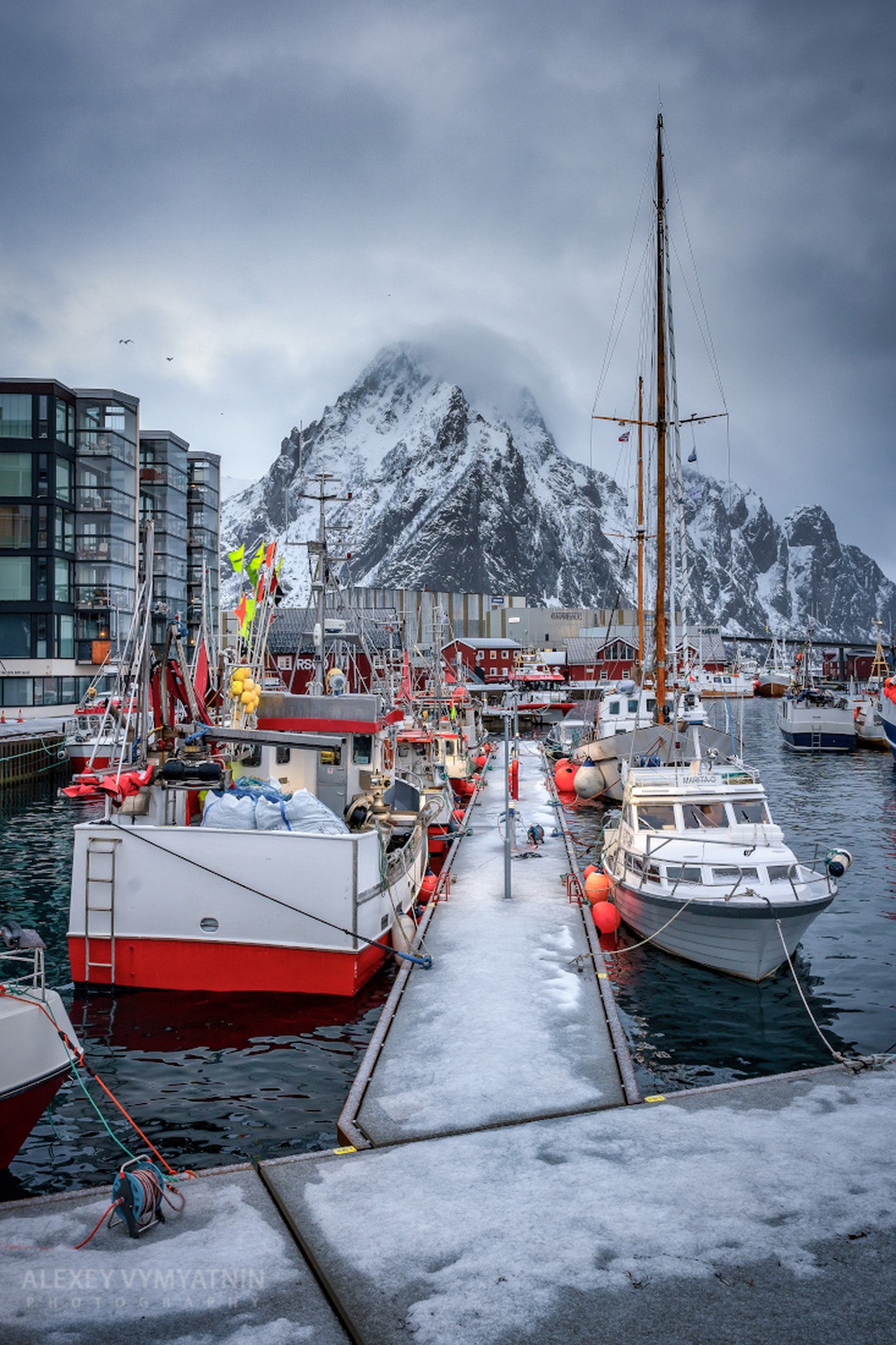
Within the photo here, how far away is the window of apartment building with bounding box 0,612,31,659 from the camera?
61.5m

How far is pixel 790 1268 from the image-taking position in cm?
738

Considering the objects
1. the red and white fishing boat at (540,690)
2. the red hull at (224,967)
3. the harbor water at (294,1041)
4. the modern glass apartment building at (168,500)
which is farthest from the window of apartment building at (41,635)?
the red hull at (224,967)

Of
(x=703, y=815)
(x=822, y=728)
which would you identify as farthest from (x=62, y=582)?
(x=822, y=728)

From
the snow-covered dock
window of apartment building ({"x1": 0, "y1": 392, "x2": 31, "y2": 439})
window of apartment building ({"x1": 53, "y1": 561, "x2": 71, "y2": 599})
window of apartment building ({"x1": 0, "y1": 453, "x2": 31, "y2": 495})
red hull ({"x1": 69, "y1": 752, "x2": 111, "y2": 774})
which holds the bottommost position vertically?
the snow-covered dock

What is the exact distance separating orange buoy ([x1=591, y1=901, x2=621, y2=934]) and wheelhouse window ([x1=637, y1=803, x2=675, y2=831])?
1909 millimetres

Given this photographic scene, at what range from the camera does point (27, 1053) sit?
373 inches

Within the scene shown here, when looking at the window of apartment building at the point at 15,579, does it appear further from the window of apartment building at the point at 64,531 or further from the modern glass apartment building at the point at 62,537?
the window of apartment building at the point at 64,531

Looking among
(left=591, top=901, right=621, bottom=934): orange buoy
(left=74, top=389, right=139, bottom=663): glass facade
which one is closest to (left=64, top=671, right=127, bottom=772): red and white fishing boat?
(left=74, top=389, right=139, bottom=663): glass facade

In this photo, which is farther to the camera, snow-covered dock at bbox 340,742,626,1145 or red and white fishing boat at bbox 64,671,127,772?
red and white fishing boat at bbox 64,671,127,772

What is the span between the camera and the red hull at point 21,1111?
9438 mm

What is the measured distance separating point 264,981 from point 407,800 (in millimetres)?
10452

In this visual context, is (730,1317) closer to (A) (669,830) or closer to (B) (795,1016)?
(B) (795,1016)

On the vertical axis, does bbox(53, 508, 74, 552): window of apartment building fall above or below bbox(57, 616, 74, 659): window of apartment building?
above

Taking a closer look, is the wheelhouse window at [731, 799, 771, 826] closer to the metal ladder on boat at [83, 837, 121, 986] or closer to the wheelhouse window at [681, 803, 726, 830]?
the wheelhouse window at [681, 803, 726, 830]
